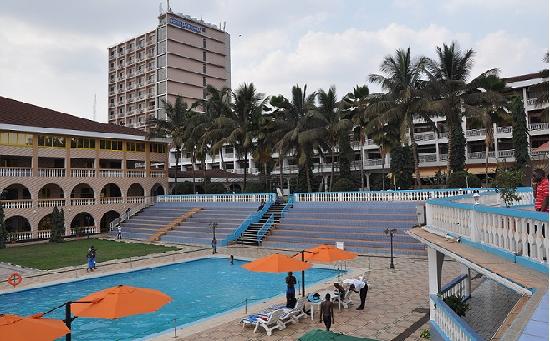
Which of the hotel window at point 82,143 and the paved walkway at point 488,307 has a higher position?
the hotel window at point 82,143

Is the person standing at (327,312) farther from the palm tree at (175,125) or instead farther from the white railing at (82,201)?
the palm tree at (175,125)

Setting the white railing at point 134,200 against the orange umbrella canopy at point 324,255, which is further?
the white railing at point 134,200

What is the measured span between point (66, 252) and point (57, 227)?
7968 mm

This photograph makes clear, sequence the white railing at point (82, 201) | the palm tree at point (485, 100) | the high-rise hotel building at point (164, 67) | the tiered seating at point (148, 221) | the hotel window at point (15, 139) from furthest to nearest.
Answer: the high-rise hotel building at point (164, 67) → the white railing at point (82, 201) → the tiered seating at point (148, 221) → the hotel window at point (15, 139) → the palm tree at point (485, 100)

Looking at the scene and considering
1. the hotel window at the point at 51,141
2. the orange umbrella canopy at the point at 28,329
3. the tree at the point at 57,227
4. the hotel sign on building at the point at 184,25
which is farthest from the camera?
the hotel sign on building at the point at 184,25

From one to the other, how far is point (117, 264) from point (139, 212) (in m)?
21.4

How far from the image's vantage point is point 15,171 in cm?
3891

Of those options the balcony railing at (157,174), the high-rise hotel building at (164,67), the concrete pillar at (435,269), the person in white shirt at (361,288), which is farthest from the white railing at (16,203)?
the high-rise hotel building at (164,67)

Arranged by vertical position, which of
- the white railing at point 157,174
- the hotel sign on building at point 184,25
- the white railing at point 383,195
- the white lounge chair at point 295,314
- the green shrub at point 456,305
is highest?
the hotel sign on building at point 184,25

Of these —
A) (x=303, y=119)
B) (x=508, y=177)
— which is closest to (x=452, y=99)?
(x=303, y=119)

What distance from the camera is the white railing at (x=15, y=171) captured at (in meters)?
38.0

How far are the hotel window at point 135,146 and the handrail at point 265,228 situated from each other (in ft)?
66.7

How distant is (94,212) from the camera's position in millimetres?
44625

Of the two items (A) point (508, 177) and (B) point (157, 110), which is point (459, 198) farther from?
(B) point (157, 110)
